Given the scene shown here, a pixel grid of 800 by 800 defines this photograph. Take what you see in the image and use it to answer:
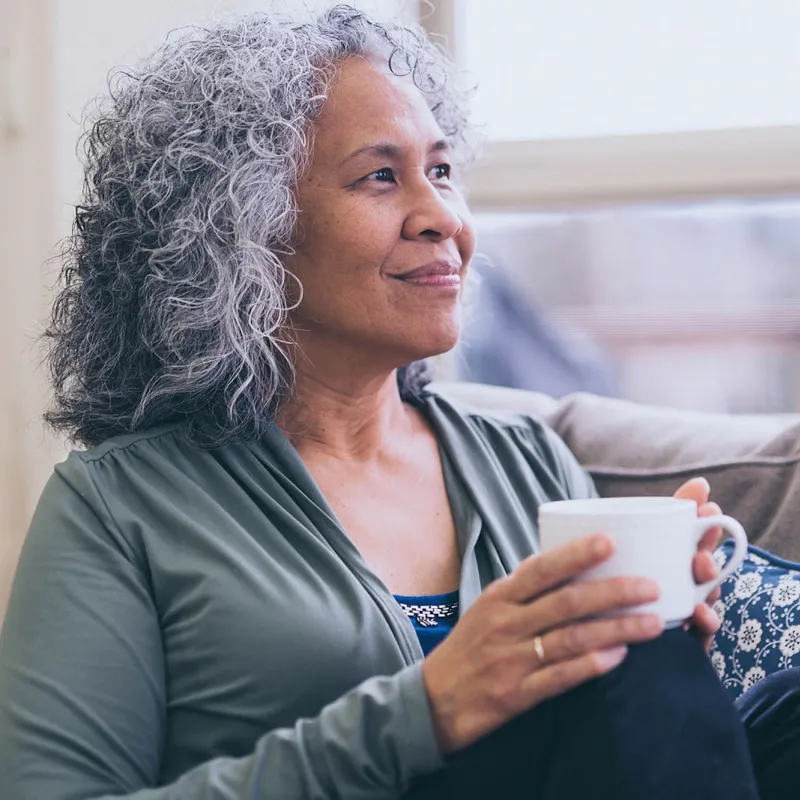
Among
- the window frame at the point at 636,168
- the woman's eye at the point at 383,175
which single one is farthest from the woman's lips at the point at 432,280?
the window frame at the point at 636,168

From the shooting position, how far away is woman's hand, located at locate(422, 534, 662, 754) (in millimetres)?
813

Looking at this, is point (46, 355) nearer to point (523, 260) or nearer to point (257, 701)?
point (257, 701)

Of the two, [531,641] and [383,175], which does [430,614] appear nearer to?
[531,641]

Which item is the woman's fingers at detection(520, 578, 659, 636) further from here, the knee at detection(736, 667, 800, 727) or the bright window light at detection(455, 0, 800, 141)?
the bright window light at detection(455, 0, 800, 141)

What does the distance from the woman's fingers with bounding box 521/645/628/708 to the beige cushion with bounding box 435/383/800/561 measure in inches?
23.8

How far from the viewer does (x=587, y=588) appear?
82 centimetres

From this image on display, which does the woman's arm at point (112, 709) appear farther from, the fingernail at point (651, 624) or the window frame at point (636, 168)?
the window frame at point (636, 168)

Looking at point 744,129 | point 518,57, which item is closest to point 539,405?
point 744,129

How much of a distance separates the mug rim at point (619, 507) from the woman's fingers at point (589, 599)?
5 cm

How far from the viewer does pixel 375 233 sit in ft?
4.26

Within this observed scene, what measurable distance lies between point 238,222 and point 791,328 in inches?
46.1

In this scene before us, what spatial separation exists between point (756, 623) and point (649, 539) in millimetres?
430

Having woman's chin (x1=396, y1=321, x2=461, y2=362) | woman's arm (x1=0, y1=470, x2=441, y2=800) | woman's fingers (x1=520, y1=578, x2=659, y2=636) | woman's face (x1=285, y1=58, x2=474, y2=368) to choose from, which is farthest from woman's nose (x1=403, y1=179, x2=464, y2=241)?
woman's fingers (x1=520, y1=578, x2=659, y2=636)

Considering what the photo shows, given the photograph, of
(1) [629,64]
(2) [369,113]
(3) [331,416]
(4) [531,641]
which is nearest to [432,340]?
(3) [331,416]
